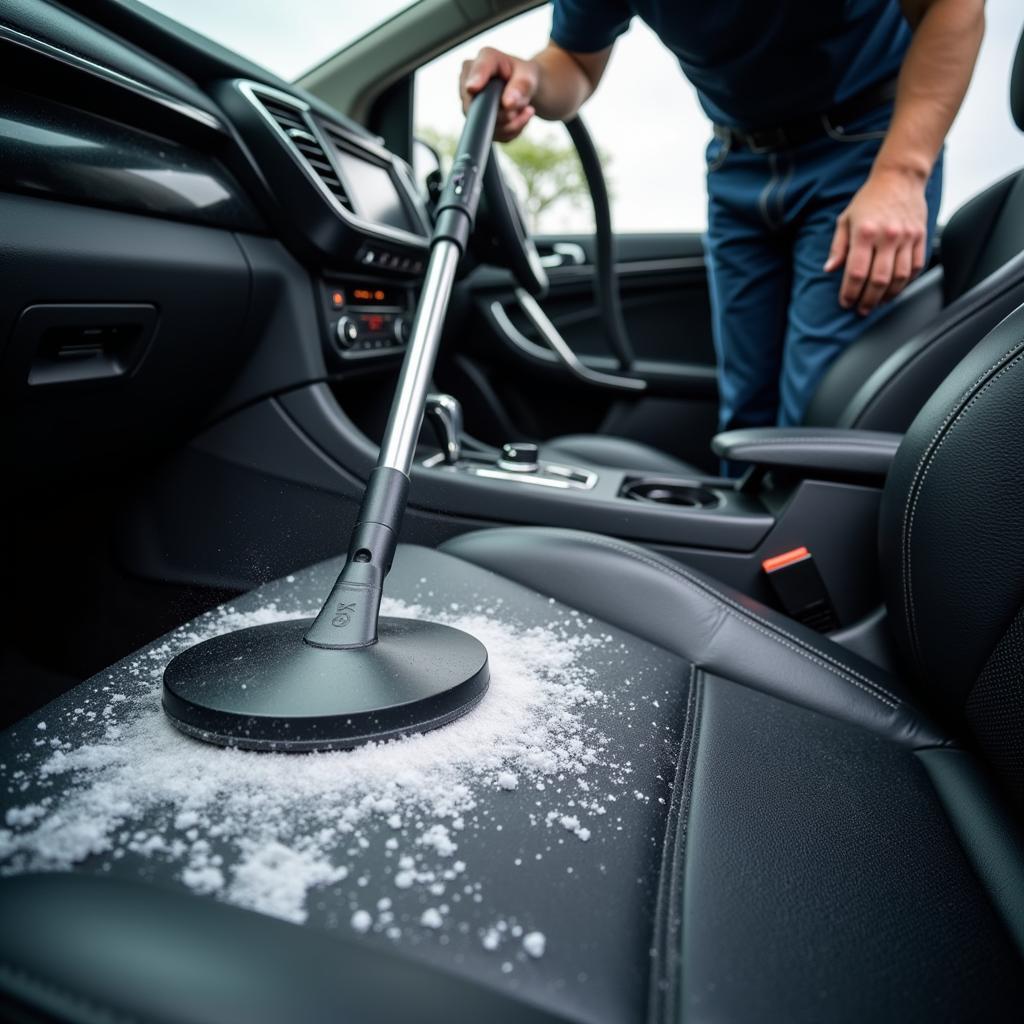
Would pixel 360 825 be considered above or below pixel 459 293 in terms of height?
below

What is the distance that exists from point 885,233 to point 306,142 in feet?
2.52

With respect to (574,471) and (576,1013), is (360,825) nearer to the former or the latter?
(576,1013)

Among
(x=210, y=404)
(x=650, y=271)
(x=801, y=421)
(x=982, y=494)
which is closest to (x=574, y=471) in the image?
(x=801, y=421)

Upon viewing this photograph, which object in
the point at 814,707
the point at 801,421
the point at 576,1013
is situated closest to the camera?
the point at 576,1013

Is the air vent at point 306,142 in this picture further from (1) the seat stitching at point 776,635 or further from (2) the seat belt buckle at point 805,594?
(2) the seat belt buckle at point 805,594

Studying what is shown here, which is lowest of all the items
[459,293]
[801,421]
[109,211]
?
[801,421]

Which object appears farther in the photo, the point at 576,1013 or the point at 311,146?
the point at 311,146

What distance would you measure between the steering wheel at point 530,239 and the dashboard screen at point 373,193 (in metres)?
0.14

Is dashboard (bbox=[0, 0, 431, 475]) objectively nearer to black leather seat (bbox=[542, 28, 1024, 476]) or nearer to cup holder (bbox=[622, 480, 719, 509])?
cup holder (bbox=[622, 480, 719, 509])

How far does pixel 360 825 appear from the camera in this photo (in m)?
0.43

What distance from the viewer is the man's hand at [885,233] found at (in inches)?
41.9

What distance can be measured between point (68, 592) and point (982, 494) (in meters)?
1.13

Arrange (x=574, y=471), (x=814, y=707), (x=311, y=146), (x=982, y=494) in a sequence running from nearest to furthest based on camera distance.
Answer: (x=982, y=494)
(x=814, y=707)
(x=311, y=146)
(x=574, y=471)

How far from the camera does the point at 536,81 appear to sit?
1.09m
